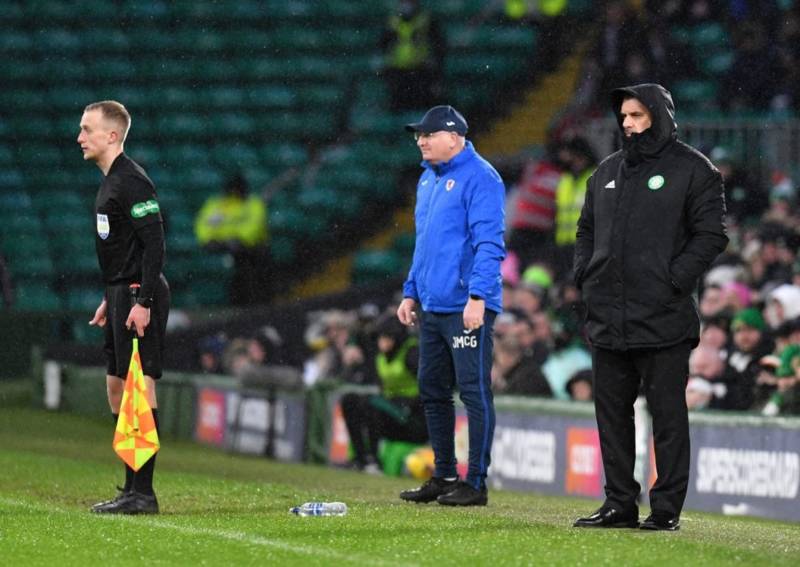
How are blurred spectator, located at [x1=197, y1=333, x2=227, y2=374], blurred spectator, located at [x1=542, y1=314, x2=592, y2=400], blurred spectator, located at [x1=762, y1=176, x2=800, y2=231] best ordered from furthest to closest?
1. blurred spectator, located at [x1=197, y1=333, x2=227, y2=374]
2. blurred spectator, located at [x1=762, y1=176, x2=800, y2=231]
3. blurred spectator, located at [x1=542, y1=314, x2=592, y2=400]

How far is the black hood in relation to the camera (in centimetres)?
723

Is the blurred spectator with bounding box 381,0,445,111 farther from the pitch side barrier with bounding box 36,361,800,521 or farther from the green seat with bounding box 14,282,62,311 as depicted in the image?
the pitch side barrier with bounding box 36,361,800,521

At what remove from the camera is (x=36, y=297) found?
20594 mm

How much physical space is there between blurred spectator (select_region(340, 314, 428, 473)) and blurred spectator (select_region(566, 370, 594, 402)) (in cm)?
121

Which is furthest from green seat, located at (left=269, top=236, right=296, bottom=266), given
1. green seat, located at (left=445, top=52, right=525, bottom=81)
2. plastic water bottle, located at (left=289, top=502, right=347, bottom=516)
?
plastic water bottle, located at (left=289, top=502, right=347, bottom=516)

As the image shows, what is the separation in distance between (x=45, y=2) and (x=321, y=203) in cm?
496

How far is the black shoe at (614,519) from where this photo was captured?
24.3 ft

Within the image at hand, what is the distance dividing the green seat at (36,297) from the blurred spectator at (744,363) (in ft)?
33.3

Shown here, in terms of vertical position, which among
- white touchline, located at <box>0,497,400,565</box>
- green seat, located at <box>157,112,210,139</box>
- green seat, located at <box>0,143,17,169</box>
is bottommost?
white touchline, located at <box>0,497,400,565</box>

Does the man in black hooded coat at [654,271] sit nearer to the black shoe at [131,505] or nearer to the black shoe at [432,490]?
the black shoe at [432,490]

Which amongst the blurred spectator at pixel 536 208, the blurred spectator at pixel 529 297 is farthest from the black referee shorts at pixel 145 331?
the blurred spectator at pixel 536 208

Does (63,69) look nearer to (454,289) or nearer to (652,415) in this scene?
(454,289)

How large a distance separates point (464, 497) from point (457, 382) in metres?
0.56

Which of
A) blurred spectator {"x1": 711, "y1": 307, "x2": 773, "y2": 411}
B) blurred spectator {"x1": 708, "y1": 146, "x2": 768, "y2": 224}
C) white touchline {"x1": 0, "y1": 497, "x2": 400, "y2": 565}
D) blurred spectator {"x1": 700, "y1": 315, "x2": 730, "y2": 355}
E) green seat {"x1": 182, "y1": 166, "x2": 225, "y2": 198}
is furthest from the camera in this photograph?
green seat {"x1": 182, "y1": 166, "x2": 225, "y2": 198}
